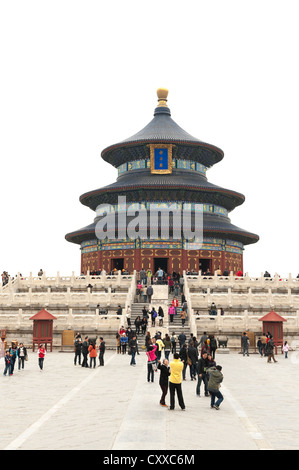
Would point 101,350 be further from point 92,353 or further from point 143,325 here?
point 143,325

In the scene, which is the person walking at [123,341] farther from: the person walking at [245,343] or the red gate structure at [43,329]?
the person walking at [245,343]

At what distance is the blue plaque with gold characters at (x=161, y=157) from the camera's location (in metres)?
62.3

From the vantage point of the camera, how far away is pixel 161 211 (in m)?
58.2

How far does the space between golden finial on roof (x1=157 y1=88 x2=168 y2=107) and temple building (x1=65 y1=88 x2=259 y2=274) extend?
4184 mm

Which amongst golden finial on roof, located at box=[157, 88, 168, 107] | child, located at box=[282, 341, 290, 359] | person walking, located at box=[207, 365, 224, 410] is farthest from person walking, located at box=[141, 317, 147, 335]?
golden finial on roof, located at box=[157, 88, 168, 107]

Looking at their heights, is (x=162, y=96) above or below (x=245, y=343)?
above

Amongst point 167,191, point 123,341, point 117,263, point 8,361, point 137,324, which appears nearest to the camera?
point 8,361

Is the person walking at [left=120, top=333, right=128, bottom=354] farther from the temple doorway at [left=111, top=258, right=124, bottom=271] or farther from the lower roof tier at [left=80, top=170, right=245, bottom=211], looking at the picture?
the lower roof tier at [left=80, top=170, right=245, bottom=211]

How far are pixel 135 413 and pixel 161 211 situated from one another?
44085 mm

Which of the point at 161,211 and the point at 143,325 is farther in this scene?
the point at 161,211

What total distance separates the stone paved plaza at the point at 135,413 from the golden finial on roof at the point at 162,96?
49832 mm

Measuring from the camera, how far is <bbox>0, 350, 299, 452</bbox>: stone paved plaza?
457 inches

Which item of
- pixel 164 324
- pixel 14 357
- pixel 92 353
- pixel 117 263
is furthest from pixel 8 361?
pixel 117 263

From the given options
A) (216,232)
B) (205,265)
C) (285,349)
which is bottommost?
(285,349)
